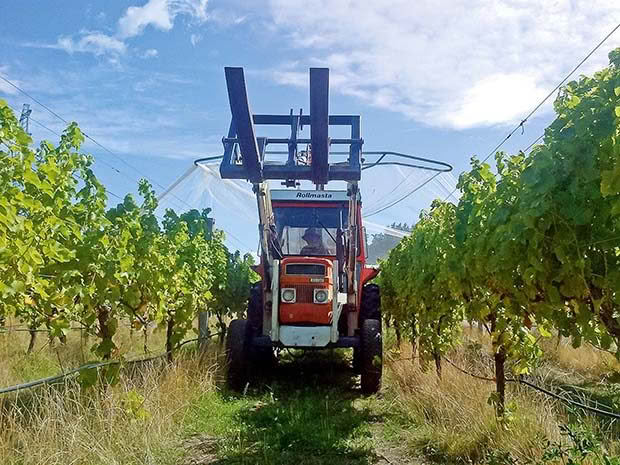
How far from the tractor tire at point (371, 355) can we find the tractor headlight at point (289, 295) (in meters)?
0.86

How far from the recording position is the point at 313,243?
7590mm

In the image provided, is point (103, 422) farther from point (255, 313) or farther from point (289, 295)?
point (255, 313)

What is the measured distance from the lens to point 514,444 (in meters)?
4.07

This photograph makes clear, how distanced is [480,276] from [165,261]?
322 centimetres

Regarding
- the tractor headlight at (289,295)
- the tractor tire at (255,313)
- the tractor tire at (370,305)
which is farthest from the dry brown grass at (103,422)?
the tractor tire at (370,305)

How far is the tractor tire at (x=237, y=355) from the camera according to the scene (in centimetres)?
673

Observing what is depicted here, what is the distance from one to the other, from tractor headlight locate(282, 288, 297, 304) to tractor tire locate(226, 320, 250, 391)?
0.62 meters

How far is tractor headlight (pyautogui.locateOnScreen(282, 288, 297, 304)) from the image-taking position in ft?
21.9

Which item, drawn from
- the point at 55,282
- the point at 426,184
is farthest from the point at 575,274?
the point at 426,184

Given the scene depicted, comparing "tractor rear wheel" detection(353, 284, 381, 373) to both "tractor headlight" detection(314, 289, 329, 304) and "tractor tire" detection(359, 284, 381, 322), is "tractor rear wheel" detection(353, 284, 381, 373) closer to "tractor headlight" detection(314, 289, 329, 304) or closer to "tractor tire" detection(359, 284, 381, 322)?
"tractor tire" detection(359, 284, 381, 322)

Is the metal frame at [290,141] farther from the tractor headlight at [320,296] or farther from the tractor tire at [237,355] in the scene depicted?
the tractor tire at [237,355]

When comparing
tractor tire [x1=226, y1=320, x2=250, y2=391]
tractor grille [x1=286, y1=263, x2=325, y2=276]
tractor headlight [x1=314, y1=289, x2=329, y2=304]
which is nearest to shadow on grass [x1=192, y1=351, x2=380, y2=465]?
tractor tire [x1=226, y1=320, x2=250, y2=391]

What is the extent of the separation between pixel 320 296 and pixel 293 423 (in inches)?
66.5

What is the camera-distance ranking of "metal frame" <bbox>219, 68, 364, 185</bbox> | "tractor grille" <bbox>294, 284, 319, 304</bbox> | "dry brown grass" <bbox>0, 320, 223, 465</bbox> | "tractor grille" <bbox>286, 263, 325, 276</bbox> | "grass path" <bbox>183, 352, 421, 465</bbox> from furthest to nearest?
"tractor grille" <bbox>286, 263, 325, 276</bbox> → "tractor grille" <bbox>294, 284, 319, 304</bbox> → "grass path" <bbox>183, 352, 421, 465</bbox> → "metal frame" <bbox>219, 68, 364, 185</bbox> → "dry brown grass" <bbox>0, 320, 223, 465</bbox>
